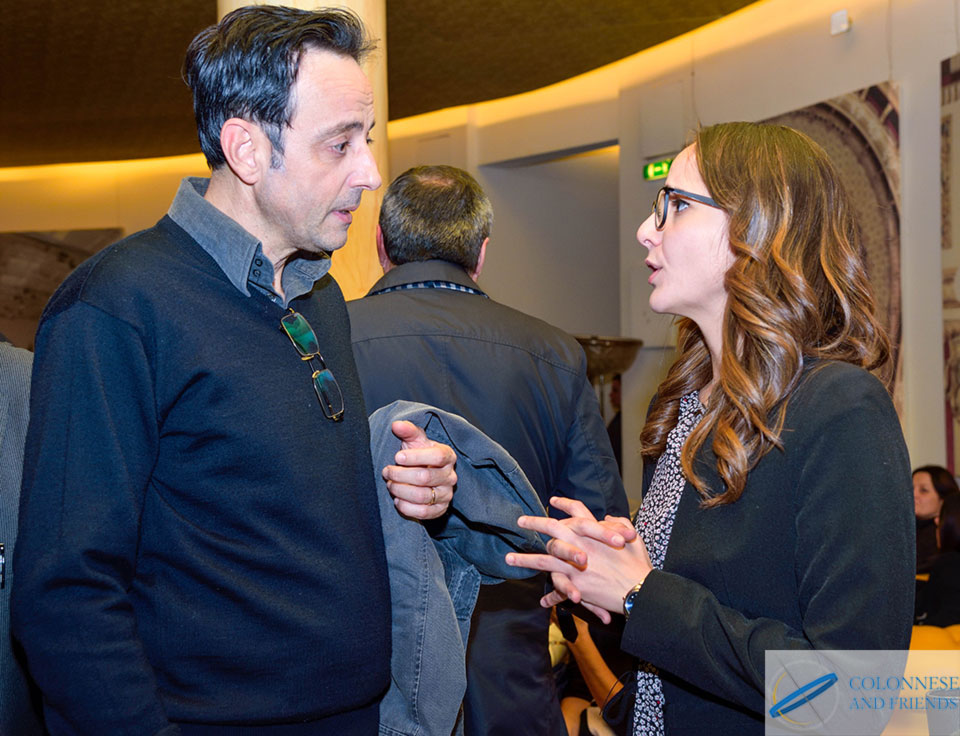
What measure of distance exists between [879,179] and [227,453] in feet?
15.1

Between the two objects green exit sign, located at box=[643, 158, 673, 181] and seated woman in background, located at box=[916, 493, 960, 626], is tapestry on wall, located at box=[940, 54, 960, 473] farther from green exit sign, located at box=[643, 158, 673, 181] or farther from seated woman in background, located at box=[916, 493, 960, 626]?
green exit sign, located at box=[643, 158, 673, 181]

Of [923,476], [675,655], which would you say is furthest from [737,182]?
[923,476]

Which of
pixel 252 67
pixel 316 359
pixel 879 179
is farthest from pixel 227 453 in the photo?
pixel 879 179

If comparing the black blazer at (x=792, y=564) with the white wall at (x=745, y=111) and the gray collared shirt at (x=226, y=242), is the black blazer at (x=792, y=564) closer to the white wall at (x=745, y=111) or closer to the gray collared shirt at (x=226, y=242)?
the gray collared shirt at (x=226, y=242)

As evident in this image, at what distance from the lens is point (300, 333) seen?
135 centimetres

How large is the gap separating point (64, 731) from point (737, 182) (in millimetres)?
1222

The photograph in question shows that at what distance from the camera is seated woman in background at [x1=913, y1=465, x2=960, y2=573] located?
4.45 m

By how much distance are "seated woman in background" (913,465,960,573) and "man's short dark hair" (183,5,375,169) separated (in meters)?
3.89

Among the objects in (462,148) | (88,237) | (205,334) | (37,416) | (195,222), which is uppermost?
(462,148)

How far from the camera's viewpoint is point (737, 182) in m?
1.42

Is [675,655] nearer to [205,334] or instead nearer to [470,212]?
[205,334]

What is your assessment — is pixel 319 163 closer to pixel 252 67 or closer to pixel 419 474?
pixel 252 67

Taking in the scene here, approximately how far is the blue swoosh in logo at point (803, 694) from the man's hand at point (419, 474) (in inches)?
23.1

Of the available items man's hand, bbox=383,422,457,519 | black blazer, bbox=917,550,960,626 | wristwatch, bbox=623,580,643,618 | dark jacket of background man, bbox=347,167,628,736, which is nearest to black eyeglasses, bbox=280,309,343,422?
man's hand, bbox=383,422,457,519
